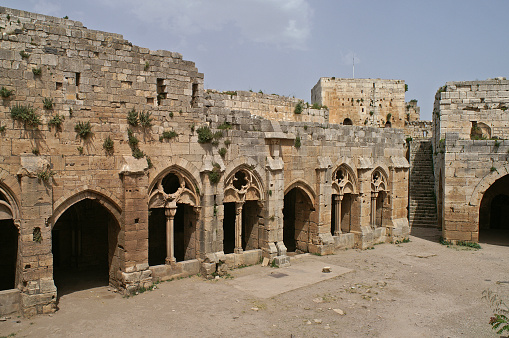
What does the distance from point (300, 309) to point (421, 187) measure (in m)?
18.2

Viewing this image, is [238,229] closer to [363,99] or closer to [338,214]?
[338,214]

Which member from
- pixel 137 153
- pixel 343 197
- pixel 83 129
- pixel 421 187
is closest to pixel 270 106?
pixel 343 197

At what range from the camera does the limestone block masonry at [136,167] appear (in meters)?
10.4

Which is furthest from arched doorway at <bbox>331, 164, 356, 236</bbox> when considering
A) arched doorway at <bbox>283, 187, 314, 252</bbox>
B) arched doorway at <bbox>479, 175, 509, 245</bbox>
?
arched doorway at <bbox>479, 175, 509, 245</bbox>

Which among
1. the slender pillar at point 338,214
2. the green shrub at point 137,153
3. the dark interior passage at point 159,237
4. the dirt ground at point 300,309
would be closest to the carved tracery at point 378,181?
the slender pillar at point 338,214

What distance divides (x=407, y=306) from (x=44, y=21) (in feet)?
40.2

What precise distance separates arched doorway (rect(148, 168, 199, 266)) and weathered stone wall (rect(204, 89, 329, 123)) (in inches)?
153

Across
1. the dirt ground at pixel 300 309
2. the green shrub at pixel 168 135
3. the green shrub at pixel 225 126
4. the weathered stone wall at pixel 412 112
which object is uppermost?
the weathered stone wall at pixel 412 112

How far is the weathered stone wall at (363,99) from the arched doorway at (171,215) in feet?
54.4

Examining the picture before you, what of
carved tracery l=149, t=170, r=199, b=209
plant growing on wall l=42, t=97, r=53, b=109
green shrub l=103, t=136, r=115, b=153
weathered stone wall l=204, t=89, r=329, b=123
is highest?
weathered stone wall l=204, t=89, r=329, b=123

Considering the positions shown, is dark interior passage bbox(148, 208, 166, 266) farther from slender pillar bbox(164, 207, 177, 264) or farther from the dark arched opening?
the dark arched opening

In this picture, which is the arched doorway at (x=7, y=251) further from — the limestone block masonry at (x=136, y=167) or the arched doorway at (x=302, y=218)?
the arched doorway at (x=302, y=218)

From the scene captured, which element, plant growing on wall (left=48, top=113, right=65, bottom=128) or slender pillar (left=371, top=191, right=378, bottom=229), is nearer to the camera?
plant growing on wall (left=48, top=113, right=65, bottom=128)

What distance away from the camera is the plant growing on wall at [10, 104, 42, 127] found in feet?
33.4
